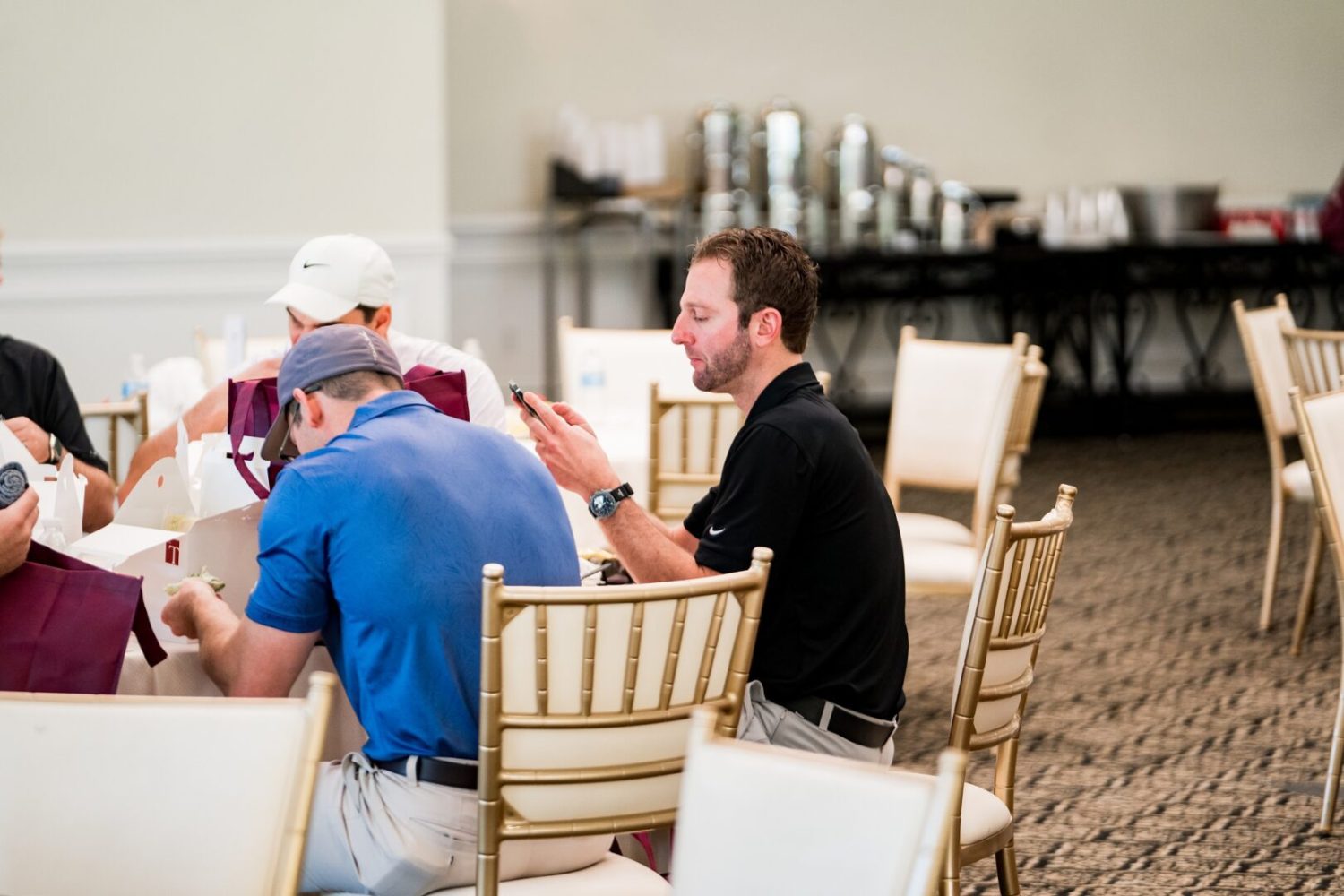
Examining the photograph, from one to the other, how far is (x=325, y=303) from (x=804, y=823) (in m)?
2.04

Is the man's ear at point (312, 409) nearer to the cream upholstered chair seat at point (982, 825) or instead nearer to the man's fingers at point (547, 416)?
the man's fingers at point (547, 416)

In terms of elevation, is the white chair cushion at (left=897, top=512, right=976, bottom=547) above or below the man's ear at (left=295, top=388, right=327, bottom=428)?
below

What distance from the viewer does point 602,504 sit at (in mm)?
2336

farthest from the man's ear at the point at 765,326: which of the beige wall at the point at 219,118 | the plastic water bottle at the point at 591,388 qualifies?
the beige wall at the point at 219,118

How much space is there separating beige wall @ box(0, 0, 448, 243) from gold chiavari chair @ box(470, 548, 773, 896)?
4812 mm

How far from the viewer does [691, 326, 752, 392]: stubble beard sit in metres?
2.38

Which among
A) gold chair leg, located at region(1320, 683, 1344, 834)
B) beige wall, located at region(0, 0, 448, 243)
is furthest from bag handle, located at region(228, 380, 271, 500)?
beige wall, located at region(0, 0, 448, 243)

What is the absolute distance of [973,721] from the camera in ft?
7.16

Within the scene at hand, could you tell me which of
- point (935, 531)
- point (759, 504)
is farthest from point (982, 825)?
point (935, 531)

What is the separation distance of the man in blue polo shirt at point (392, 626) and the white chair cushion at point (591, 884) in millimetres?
18

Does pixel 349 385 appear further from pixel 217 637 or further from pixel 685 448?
pixel 685 448

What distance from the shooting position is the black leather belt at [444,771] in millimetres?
1940

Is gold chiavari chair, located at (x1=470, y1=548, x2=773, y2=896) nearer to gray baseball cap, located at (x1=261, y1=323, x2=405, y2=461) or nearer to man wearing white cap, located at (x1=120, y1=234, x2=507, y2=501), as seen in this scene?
gray baseball cap, located at (x1=261, y1=323, x2=405, y2=461)

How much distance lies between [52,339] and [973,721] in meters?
5.01
